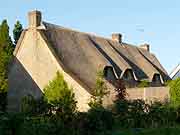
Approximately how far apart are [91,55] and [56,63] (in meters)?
5.89

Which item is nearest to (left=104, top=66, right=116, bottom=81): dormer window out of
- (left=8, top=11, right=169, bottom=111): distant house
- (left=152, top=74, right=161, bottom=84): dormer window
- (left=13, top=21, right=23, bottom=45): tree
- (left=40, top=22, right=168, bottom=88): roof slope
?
(left=8, top=11, right=169, bottom=111): distant house

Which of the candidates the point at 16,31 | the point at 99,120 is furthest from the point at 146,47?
the point at 99,120

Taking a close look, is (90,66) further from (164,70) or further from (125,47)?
(164,70)

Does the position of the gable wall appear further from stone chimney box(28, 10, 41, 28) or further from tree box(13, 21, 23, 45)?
tree box(13, 21, 23, 45)

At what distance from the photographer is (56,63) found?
124 ft

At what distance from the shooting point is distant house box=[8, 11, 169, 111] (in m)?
37.7

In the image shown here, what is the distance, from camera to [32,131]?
15.0 metres


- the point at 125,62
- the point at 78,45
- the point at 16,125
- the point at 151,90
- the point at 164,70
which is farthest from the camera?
the point at 164,70

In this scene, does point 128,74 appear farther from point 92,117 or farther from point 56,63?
point 92,117

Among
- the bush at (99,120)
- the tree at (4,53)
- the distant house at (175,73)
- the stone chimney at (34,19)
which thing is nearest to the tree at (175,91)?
the bush at (99,120)

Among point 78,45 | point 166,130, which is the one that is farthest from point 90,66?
point 166,130

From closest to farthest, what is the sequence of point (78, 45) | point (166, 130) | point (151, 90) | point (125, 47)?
point (166, 130)
point (151, 90)
point (78, 45)
point (125, 47)

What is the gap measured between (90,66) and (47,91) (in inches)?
304

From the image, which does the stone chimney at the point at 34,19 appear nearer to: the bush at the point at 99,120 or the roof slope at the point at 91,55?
the roof slope at the point at 91,55
